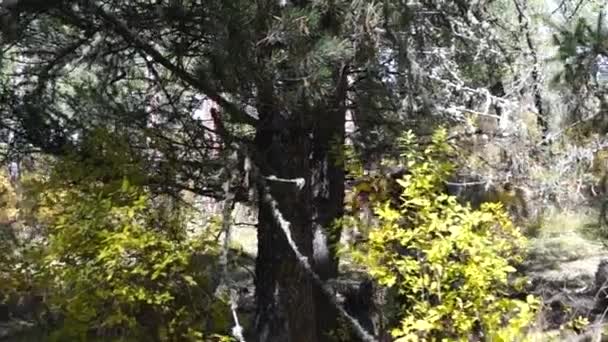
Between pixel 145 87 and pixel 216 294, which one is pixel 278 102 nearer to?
pixel 216 294

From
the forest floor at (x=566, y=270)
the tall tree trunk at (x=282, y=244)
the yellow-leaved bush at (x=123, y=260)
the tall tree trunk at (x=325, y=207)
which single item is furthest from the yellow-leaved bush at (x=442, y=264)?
the forest floor at (x=566, y=270)

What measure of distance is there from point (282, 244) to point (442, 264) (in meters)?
1.11

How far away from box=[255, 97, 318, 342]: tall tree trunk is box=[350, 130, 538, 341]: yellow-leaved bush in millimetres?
718

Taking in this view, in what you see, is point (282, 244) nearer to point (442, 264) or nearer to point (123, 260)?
point (123, 260)

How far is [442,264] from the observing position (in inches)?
124

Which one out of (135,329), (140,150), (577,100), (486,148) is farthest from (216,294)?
(486,148)

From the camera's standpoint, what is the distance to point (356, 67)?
12.7 ft

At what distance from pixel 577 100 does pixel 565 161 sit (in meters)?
0.51

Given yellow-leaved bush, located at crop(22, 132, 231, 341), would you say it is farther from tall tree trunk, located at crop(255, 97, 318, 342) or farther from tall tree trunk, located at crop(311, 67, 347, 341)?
tall tree trunk, located at crop(311, 67, 347, 341)

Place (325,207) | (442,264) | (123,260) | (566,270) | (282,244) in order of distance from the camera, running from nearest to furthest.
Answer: (442,264) → (123,260) → (282,244) → (325,207) → (566,270)

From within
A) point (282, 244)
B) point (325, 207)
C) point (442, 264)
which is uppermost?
point (325, 207)

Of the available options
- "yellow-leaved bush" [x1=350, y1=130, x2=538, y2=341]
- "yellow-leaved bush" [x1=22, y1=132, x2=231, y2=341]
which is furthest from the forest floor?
"yellow-leaved bush" [x1=22, y1=132, x2=231, y2=341]

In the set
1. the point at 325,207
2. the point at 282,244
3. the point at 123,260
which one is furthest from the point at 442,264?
the point at 325,207

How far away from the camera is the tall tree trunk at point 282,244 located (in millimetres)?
3984
